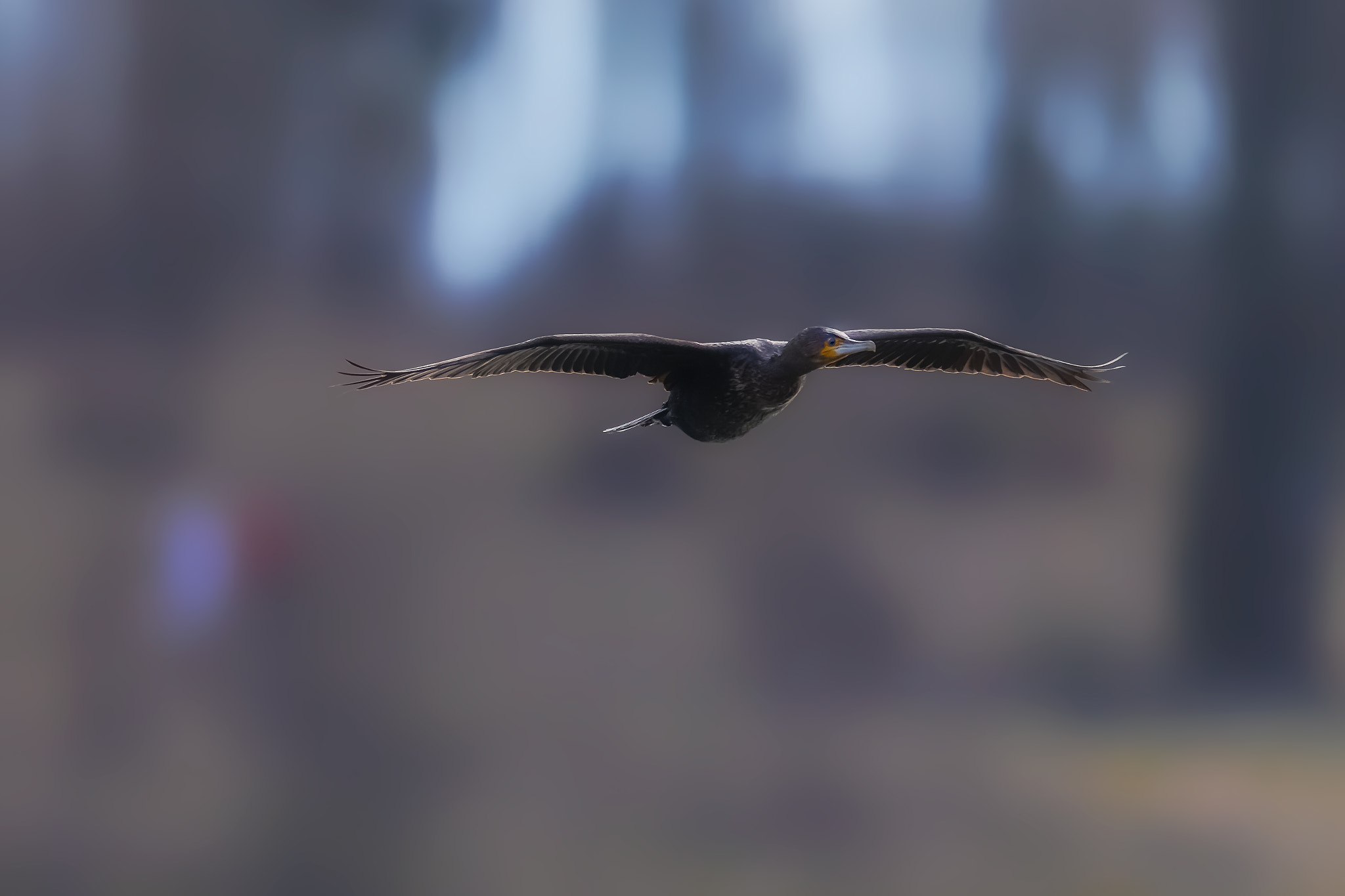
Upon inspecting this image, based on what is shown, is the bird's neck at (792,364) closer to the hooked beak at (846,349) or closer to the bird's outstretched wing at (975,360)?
the hooked beak at (846,349)

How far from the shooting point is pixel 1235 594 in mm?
8578

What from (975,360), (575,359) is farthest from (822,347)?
(975,360)

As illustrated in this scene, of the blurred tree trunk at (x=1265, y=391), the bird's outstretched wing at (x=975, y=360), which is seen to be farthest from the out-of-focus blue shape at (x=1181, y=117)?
the bird's outstretched wing at (x=975, y=360)

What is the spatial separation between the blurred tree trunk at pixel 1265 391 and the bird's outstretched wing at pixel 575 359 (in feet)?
18.3

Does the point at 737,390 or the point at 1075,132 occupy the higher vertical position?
the point at 1075,132

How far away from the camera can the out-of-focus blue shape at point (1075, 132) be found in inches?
327

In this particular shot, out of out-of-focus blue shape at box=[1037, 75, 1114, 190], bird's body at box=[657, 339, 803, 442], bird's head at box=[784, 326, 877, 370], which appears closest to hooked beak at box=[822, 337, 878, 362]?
bird's head at box=[784, 326, 877, 370]

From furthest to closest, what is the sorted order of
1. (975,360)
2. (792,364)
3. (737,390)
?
(975,360) < (737,390) < (792,364)

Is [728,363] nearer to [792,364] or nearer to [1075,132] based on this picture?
[792,364]

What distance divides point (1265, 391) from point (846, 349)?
229 inches

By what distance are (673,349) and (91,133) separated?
5.45 m

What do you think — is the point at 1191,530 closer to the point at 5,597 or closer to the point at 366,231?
the point at 366,231

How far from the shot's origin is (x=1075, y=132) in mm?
8328

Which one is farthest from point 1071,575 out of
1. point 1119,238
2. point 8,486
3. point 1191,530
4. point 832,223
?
point 8,486
